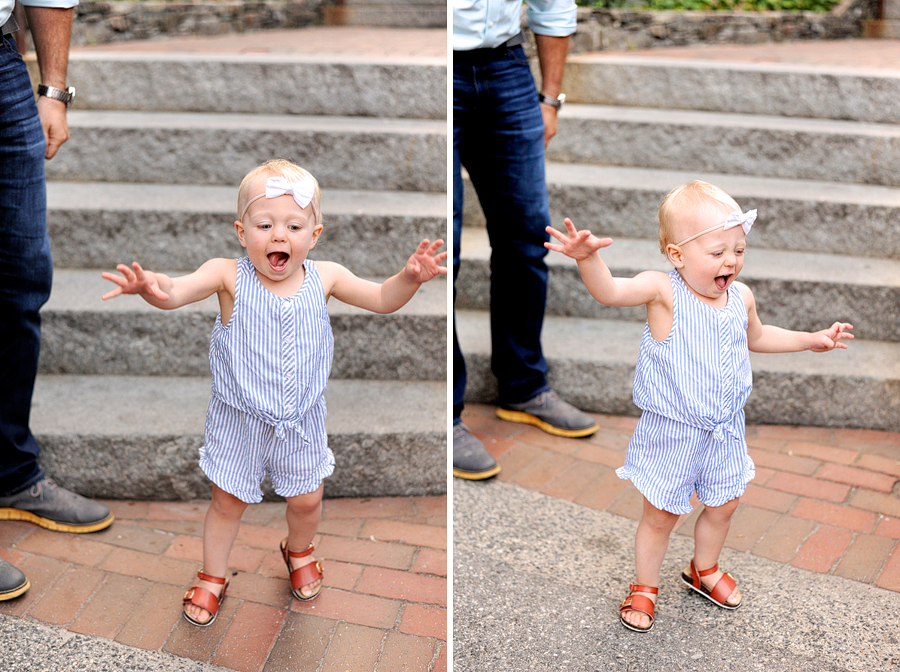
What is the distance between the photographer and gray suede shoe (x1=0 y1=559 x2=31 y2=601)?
2.36m

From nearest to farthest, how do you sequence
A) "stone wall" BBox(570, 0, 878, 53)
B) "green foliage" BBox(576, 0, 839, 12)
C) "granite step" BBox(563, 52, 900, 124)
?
"granite step" BBox(563, 52, 900, 124)
"stone wall" BBox(570, 0, 878, 53)
"green foliage" BBox(576, 0, 839, 12)

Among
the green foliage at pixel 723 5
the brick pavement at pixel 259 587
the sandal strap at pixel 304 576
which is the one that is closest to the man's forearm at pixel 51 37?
the brick pavement at pixel 259 587

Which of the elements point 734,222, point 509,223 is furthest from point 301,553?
point 734,222

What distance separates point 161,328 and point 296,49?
280 cm

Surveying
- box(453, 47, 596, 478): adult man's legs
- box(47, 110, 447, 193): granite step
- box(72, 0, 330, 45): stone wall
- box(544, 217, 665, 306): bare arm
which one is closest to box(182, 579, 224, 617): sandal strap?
box(453, 47, 596, 478): adult man's legs

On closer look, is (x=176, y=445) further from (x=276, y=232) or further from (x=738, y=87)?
(x=738, y=87)

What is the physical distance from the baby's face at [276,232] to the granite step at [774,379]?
1.53 m

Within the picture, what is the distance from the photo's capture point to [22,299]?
8.38ft

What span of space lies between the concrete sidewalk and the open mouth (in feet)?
3.48

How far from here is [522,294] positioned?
316 cm

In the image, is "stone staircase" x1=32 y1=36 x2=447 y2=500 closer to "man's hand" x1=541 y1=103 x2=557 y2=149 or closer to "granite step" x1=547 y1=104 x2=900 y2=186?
"man's hand" x1=541 y1=103 x2=557 y2=149

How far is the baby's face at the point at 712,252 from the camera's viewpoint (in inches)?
81.3

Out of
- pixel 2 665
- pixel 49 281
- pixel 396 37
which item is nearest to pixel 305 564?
pixel 2 665

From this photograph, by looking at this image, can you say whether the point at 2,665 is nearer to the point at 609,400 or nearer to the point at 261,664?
the point at 261,664
